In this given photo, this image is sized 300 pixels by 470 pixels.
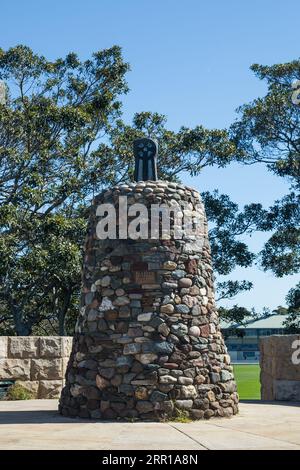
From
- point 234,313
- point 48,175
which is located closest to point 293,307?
point 234,313

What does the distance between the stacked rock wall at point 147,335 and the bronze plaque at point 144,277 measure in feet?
0.04

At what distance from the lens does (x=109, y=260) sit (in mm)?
8594

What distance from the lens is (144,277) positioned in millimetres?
8375

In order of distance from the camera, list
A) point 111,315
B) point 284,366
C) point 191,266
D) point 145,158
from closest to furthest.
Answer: point 111,315, point 191,266, point 145,158, point 284,366

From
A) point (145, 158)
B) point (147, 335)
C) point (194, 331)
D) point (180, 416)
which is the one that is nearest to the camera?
point (180, 416)

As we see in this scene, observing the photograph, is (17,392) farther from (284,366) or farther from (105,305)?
(284,366)

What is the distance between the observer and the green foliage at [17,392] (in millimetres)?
11719

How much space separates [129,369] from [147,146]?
3.16 m

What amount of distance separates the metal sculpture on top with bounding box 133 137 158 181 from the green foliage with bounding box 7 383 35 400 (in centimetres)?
490

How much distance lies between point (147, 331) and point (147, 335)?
50mm

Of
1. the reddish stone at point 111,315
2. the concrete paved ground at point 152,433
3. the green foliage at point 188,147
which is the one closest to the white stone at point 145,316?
the reddish stone at point 111,315

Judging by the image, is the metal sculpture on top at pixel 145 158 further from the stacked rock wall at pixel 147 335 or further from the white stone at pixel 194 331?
the white stone at pixel 194 331

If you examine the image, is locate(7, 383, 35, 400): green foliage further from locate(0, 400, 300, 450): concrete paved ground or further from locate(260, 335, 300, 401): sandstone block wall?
locate(260, 335, 300, 401): sandstone block wall
